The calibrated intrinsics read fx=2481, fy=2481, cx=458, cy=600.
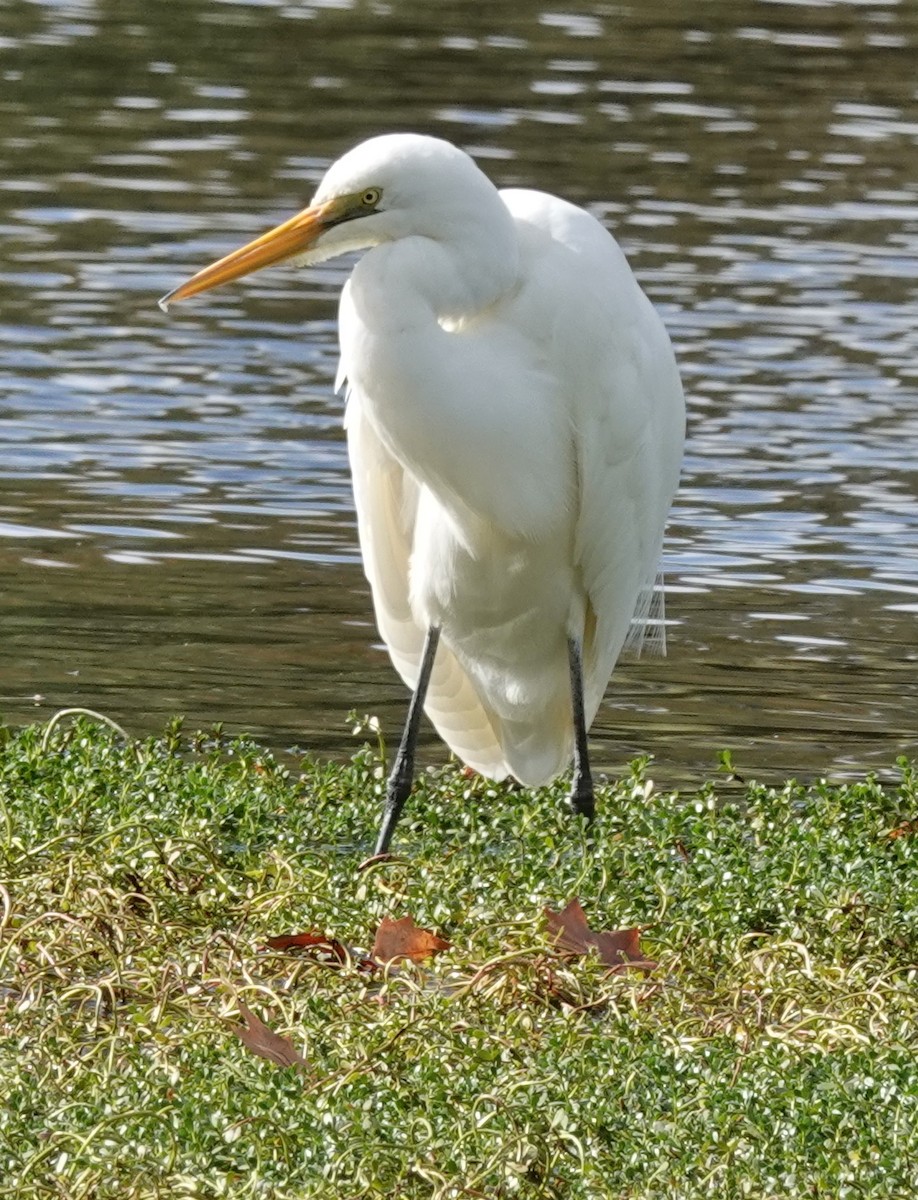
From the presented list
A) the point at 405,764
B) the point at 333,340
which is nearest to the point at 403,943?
the point at 405,764

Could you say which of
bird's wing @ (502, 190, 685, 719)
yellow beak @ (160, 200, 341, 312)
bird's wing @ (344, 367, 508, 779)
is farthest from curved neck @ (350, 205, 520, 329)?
bird's wing @ (344, 367, 508, 779)

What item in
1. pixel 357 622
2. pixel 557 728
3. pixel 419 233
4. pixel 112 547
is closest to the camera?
pixel 419 233

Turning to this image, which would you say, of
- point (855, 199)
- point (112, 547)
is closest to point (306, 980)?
point (112, 547)

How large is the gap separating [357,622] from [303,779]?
247 cm

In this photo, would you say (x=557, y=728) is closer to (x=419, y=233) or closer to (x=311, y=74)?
(x=419, y=233)

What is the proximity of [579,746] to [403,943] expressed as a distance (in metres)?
1.40

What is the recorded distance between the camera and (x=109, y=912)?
15.7 ft

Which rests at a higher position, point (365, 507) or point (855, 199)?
point (365, 507)

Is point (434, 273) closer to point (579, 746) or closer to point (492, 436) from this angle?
point (492, 436)

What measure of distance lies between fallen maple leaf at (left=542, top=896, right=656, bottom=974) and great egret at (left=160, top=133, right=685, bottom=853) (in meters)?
1.03

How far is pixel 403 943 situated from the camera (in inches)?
187

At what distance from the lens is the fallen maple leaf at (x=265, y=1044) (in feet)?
13.2

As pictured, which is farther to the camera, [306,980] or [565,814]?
[565,814]

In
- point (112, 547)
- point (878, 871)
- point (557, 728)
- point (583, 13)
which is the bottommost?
point (583, 13)
